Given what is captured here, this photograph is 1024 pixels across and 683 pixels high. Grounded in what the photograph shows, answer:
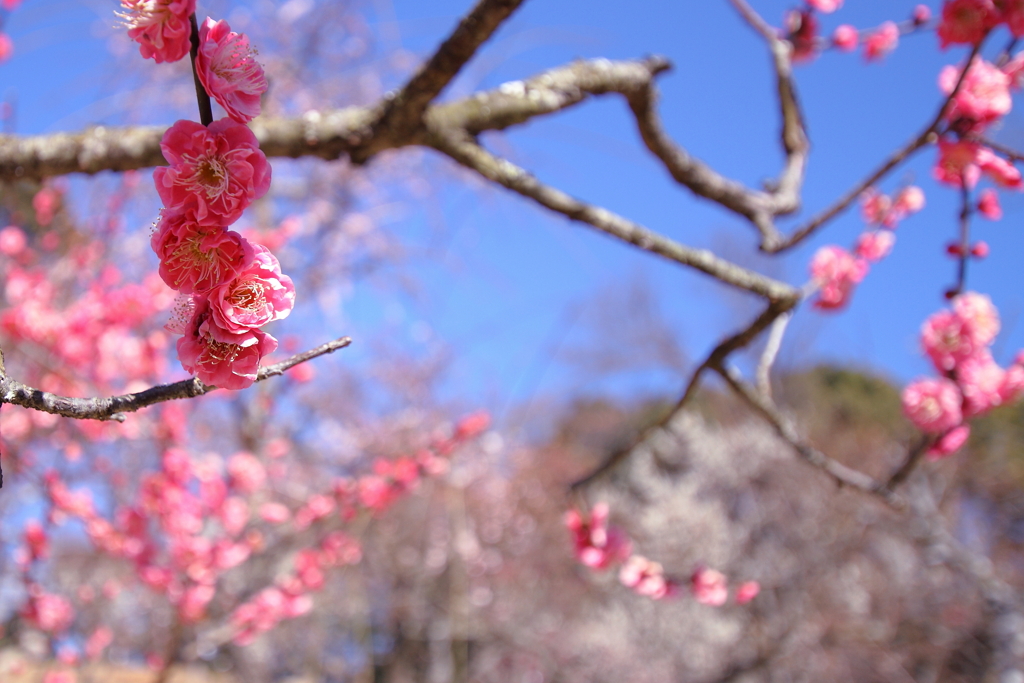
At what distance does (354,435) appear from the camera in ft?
22.9

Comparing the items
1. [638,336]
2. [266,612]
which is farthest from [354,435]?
[638,336]

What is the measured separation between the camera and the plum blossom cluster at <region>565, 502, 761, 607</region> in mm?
1891

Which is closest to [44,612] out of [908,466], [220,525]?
[220,525]

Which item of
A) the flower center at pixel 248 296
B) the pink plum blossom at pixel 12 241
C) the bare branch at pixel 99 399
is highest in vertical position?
the flower center at pixel 248 296

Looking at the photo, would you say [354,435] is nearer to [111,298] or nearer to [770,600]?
[111,298]

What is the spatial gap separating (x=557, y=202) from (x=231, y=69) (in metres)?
0.82

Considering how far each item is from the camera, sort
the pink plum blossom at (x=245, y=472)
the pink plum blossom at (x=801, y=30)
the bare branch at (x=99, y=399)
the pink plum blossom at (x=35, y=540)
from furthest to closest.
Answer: the pink plum blossom at (x=245, y=472), the pink plum blossom at (x=35, y=540), the pink plum blossom at (x=801, y=30), the bare branch at (x=99, y=399)

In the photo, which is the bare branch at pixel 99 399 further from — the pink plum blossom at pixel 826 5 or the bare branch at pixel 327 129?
the pink plum blossom at pixel 826 5

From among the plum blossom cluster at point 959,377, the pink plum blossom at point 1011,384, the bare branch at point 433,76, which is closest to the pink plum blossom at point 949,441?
the plum blossom cluster at point 959,377

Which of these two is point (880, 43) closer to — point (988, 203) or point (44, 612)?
point (988, 203)

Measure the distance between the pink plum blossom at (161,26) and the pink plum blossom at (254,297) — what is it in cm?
20

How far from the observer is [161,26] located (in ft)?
2.03

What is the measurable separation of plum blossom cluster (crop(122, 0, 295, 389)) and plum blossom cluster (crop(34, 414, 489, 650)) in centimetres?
214

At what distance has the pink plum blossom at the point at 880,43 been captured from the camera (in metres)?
2.29
